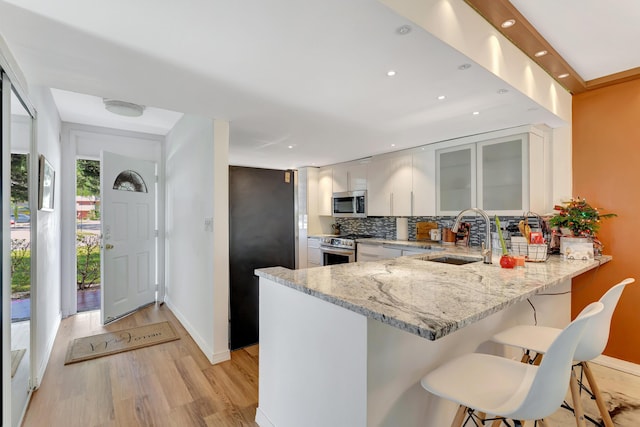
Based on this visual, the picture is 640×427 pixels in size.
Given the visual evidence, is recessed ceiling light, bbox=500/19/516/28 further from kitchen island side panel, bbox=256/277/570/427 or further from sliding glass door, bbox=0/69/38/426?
sliding glass door, bbox=0/69/38/426

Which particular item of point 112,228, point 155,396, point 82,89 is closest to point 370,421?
point 155,396

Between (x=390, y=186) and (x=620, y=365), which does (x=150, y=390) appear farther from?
(x=620, y=365)

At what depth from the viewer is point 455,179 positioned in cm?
354

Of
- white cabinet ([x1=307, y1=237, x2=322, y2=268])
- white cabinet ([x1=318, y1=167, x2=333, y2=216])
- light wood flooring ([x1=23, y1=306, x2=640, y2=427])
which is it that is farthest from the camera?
white cabinet ([x1=318, y1=167, x2=333, y2=216])

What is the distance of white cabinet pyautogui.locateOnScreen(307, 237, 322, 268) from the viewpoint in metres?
5.12

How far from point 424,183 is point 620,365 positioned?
7.95ft

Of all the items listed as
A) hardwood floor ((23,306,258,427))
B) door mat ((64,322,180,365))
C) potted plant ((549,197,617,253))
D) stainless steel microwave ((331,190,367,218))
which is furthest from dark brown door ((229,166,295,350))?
potted plant ((549,197,617,253))

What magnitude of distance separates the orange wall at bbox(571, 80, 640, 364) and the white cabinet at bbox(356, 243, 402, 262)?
5.93 feet

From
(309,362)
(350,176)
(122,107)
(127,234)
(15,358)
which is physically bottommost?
(15,358)

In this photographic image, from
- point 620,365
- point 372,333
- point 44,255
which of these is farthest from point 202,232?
point 620,365

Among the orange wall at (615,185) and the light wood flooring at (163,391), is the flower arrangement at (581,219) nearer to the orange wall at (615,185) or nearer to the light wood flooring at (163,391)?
the orange wall at (615,185)

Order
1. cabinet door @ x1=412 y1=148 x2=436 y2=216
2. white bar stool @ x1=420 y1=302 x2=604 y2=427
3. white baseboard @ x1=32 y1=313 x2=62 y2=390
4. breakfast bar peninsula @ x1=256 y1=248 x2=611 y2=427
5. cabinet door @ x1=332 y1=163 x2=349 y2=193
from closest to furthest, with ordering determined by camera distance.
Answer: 1. white bar stool @ x1=420 y1=302 x2=604 y2=427
2. breakfast bar peninsula @ x1=256 y1=248 x2=611 y2=427
3. white baseboard @ x1=32 y1=313 x2=62 y2=390
4. cabinet door @ x1=412 y1=148 x2=436 y2=216
5. cabinet door @ x1=332 y1=163 x2=349 y2=193

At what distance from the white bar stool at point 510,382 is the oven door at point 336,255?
3.12 metres

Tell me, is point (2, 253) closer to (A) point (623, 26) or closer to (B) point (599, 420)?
(B) point (599, 420)
